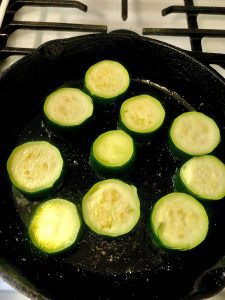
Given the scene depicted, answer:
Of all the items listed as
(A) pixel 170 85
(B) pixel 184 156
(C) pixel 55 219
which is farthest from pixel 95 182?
(A) pixel 170 85

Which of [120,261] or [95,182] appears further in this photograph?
[95,182]

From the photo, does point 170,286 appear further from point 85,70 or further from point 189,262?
point 85,70

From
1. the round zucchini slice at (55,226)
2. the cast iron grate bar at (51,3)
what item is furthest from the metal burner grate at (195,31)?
the round zucchini slice at (55,226)

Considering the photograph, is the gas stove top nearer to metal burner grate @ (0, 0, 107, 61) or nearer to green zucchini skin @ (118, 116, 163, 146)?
metal burner grate @ (0, 0, 107, 61)

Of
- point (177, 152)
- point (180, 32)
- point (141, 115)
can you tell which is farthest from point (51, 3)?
point (177, 152)

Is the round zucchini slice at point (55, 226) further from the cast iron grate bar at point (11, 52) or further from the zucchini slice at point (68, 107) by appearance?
the cast iron grate bar at point (11, 52)

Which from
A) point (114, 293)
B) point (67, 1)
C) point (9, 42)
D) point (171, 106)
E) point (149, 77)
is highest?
point (67, 1)

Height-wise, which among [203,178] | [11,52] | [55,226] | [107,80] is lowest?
[55,226]

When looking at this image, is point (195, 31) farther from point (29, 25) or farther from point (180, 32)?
Result: point (29, 25)
